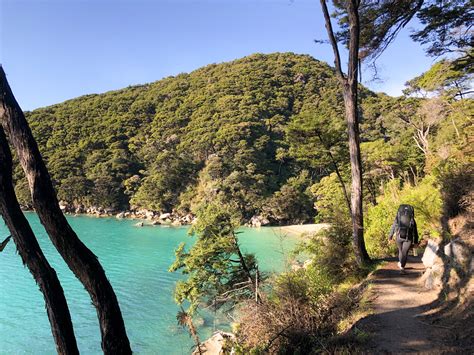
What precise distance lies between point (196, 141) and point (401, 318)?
55686 mm

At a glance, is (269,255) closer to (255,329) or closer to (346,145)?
(346,145)

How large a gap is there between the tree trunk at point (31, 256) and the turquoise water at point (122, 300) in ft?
13.4

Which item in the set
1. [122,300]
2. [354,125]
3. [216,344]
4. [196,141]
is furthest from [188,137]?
[354,125]

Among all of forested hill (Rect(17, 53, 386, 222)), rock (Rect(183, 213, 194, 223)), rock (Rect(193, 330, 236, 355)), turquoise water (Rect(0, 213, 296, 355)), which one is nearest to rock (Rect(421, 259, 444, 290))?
turquoise water (Rect(0, 213, 296, 355))

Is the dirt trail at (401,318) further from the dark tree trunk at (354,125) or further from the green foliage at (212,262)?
the green foliage at (212,262)

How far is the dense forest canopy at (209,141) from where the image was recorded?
140 ft

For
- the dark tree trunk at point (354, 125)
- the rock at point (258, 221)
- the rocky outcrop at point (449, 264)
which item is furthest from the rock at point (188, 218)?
the rocky outcrop at point (449, 264)

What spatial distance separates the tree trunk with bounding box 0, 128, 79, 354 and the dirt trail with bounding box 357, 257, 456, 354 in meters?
3.36

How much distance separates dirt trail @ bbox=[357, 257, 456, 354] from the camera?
343cm

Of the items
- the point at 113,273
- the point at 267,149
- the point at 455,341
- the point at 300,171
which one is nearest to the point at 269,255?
the point at 113,273

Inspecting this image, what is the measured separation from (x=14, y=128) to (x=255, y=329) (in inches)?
165

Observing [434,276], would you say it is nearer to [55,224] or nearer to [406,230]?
[406,230]

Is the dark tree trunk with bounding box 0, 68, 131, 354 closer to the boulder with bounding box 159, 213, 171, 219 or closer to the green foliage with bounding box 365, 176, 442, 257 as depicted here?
the green foliage with bounding box 365, 176, 442, 257

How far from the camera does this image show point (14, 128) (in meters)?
2.67
